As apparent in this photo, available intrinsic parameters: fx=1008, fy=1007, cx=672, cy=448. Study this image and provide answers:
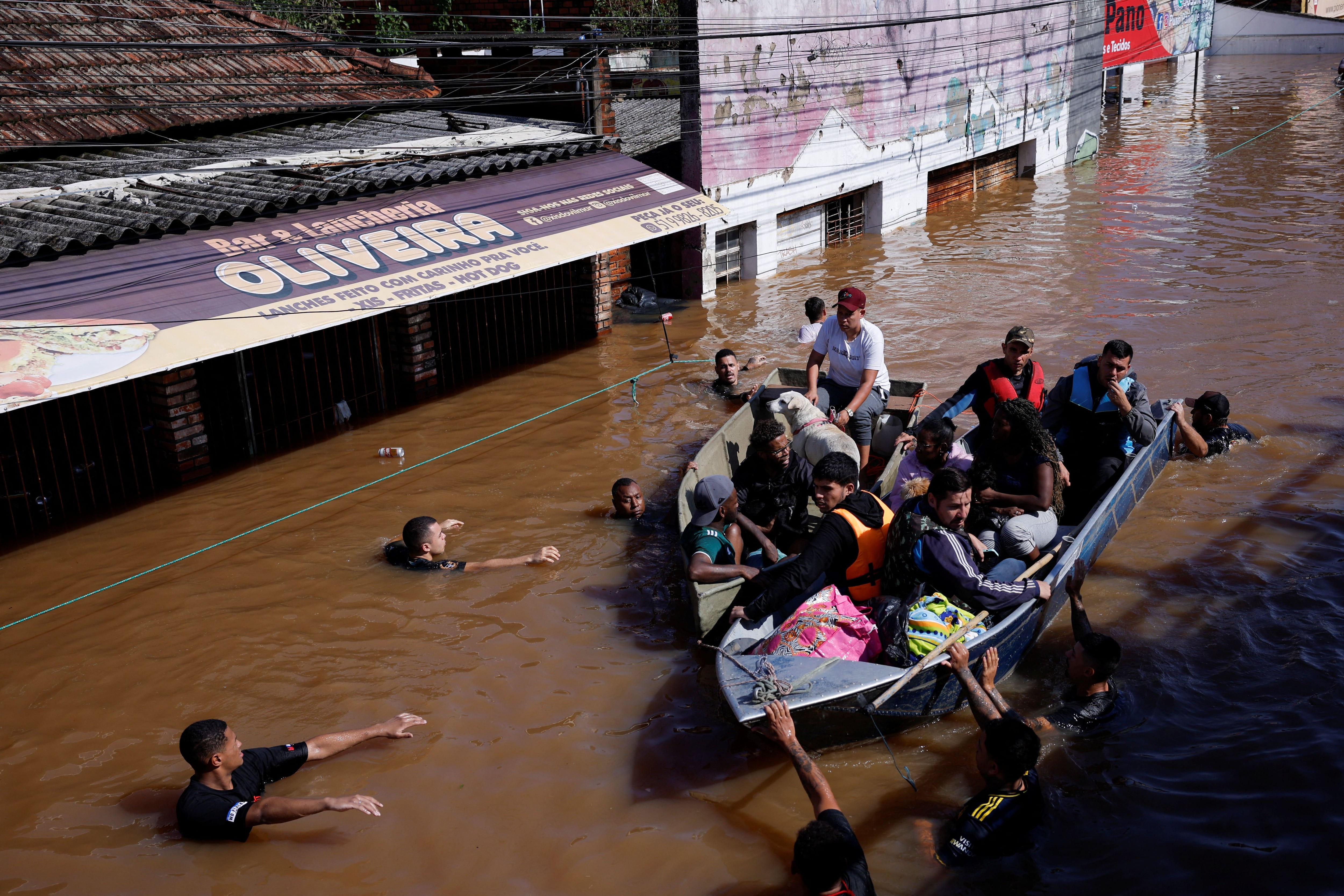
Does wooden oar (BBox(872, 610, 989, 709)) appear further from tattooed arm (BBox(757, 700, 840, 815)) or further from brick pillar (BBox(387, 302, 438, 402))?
brick pillar (BBox(387, 302, 438, 402))

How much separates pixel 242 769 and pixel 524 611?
8.06ft

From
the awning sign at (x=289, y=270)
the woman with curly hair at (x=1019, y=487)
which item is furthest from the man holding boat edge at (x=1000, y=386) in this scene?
the awning sign at (x=289, y=270)

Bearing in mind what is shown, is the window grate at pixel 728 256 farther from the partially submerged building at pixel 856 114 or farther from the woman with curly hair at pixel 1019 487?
the woman with curly hair at pixel 1019 487

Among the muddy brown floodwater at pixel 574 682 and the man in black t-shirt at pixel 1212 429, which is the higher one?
the man in black t-shirt at pixel 1212 429

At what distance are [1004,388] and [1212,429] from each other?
2873 millimetres

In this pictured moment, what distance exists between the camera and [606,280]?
45.1 ft

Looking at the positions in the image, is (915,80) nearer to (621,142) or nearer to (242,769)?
(621,142)

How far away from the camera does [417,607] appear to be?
24.9ft

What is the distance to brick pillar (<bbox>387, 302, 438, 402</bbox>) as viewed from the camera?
1145 cm

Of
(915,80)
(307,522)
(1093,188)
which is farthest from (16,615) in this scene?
(1093,188)

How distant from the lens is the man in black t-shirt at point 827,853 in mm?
4293

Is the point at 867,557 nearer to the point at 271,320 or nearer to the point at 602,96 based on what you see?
the point at 271,320

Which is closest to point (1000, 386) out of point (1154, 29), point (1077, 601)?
point (1077, 601)

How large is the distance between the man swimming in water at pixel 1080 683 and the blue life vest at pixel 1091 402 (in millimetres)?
2284
